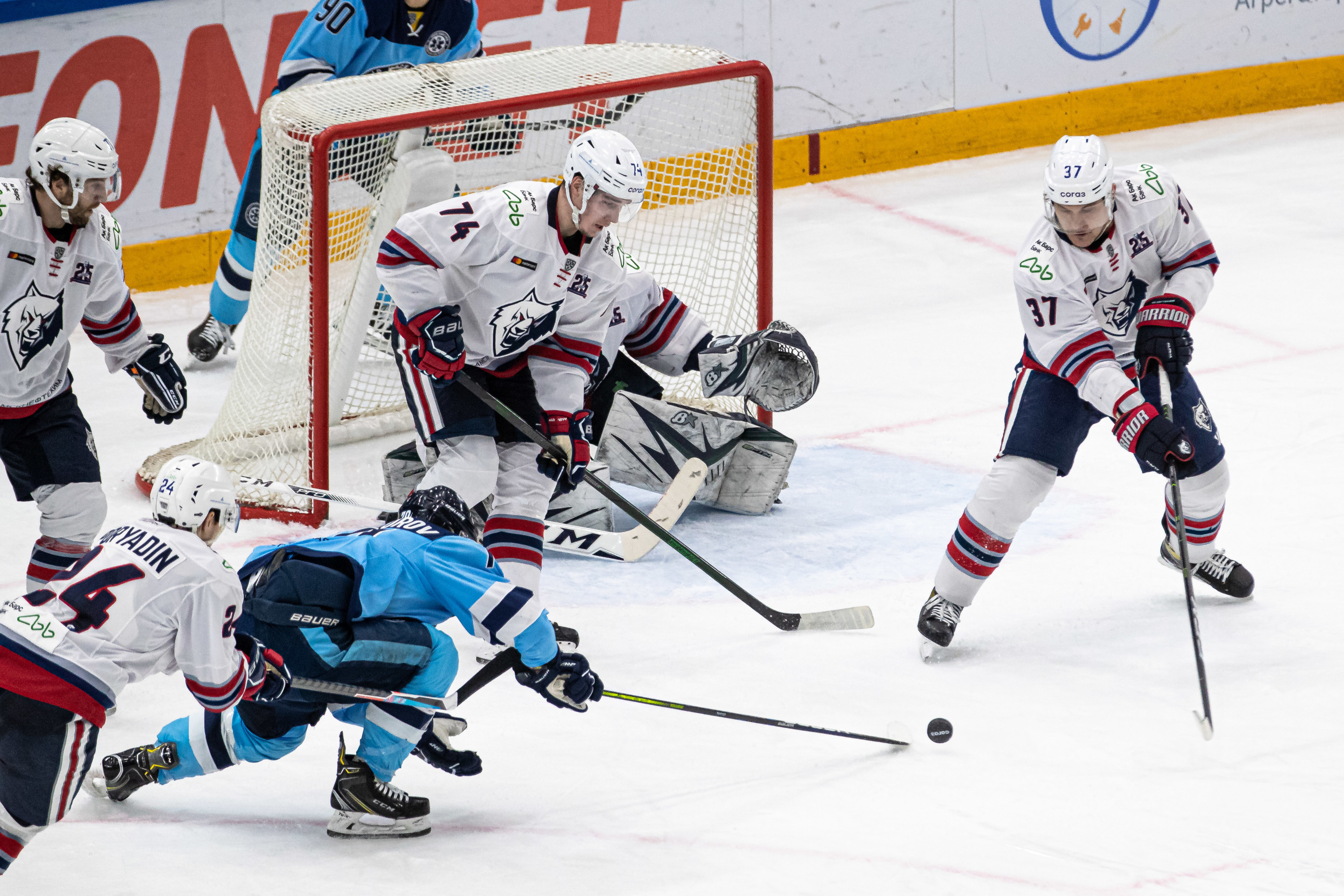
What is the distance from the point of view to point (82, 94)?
6.32m

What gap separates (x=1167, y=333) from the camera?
3781 millimetres

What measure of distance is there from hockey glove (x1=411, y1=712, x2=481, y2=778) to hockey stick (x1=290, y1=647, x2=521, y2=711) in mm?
102

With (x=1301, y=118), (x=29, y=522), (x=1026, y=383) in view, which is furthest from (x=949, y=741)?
(x=1301, y=118)

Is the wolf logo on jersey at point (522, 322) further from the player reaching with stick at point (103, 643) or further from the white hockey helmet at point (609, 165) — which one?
the player reaching with stick at point (103, 643)

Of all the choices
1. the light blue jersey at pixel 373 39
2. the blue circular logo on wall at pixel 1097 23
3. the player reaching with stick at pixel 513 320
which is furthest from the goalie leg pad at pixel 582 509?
the blue circular logo on wall at pixel 1097 23

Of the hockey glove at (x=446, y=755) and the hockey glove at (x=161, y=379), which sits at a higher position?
the hockey glove at (x=161, y=379)

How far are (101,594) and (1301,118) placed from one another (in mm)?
7452

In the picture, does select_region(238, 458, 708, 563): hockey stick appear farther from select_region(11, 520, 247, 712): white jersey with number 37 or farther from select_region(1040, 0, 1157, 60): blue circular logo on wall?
select_region(1040, 0, 1157, 60): blue circular logo on wall

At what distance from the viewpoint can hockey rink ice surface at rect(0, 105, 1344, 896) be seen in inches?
120

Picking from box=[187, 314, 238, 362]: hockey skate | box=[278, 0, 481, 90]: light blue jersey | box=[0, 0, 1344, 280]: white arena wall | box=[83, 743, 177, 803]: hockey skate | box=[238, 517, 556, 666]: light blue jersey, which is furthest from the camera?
box=[0, 0, 1344, 280]: white arena wall

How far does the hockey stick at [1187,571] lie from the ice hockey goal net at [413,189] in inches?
63.4

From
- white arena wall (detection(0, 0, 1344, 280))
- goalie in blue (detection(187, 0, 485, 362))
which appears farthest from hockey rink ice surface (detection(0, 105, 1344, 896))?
white arena wall (detection(0, 0, 1344, 280))

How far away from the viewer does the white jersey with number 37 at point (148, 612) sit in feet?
8.84

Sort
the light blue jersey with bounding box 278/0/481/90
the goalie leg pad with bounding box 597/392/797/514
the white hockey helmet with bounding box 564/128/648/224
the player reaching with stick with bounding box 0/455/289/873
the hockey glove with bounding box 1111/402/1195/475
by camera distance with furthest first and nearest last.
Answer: the light blue jersey with bounding box 278/0/481/90 < the goalie leg pad with bounding box 597/392/797/514 < the hockey glove with bounding box 1111/402/1195/475 < the white hockey helmet with bounding box 564/128/648/224 < the player reaching with stick with bounding box 0/455/289/873
